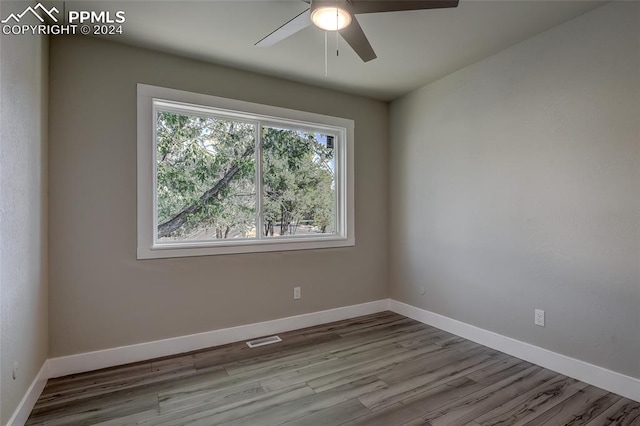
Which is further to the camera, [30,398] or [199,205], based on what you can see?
[199,205]

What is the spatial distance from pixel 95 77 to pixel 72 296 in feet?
5.69

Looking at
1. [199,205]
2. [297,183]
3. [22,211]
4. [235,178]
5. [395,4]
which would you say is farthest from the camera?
[297,183]

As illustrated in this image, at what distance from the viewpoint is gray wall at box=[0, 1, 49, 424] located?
66.8 inches

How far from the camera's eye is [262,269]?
337 centimetres

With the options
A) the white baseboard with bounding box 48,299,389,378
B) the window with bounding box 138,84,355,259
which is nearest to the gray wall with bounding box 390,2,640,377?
the window with bounding box 138,84,355,259

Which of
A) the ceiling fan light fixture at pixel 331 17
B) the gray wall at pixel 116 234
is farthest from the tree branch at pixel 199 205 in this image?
the ceiling fan light fixture at pixel 331 17

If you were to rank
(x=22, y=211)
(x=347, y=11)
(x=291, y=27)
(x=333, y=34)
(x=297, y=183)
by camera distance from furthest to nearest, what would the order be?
(x=297, y=183)
(x=333, y=34)
(x=291, y=27)
(x=22, y=211)
(x=347, y=11)

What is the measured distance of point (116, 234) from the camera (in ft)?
→ 8.87

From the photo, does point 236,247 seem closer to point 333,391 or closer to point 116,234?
point 116,234

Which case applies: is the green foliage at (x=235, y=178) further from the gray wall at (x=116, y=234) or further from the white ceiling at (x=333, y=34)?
the white ceiling at (x=333, y=34)

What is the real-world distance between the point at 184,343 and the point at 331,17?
2828 mm

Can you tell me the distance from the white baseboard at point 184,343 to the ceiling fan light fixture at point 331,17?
269 centimetres

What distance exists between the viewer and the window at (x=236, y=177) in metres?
2.91

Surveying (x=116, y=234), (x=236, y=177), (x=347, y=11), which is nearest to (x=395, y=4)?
(x=347, y=11)
